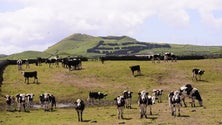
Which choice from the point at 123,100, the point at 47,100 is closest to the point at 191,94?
the point at 123,100

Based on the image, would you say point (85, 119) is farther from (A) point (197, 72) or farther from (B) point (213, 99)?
(A) point (197, 72)

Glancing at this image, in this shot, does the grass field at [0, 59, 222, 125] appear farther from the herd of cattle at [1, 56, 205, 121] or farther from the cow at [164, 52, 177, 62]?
the cow at [164, 52, 177, 62]

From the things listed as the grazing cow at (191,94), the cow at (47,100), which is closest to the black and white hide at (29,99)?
the cow at (47,100)

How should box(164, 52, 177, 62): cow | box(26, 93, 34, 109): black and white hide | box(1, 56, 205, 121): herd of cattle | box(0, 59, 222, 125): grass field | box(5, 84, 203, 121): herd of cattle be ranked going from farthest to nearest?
box(164, 52, 177, 62): cow → box(26, 93, 34, 109): black and white hide → box(5, 84, 203, 121): herd of cattle → box(1, 56, 205, 121): herd of cattle → box(0, 59, 222, 125): grass field

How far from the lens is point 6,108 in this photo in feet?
162

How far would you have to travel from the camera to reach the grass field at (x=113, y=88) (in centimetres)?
3741

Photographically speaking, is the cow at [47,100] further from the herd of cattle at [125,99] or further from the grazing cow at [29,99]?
the grazing cow at [29,99]

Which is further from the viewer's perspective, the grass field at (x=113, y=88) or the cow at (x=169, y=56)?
the cow at (x=169, y=56)

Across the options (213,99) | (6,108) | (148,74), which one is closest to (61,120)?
(6,108)

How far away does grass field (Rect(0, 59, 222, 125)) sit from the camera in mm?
37406

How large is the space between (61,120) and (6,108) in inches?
551

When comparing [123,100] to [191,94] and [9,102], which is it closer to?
[191,94]

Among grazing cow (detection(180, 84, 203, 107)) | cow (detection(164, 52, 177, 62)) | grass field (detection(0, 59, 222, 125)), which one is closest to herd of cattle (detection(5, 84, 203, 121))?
grazing cow (detection(180, 84, 203, 107))

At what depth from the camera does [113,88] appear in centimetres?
6203
